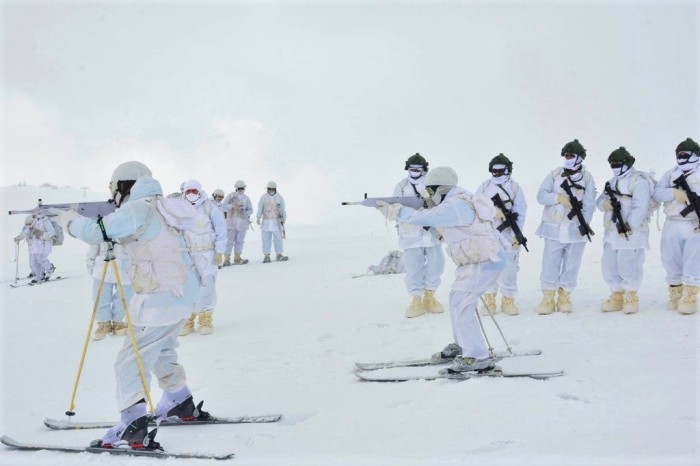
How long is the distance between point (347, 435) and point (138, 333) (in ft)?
5.55

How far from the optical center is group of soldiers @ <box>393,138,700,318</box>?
7.09 meters

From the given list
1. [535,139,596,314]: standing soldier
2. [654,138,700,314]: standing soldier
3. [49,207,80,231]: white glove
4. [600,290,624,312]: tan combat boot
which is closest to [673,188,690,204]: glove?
[654,138,700,314]: standing soldier

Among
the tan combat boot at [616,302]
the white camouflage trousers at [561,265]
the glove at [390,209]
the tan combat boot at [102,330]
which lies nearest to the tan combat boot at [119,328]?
the tan combat boot at [102,330]

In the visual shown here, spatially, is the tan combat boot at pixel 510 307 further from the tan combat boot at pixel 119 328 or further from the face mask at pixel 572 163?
the tan combat boot at pixel 119 328

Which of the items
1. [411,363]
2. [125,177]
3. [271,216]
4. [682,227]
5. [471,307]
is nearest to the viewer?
[125,177]

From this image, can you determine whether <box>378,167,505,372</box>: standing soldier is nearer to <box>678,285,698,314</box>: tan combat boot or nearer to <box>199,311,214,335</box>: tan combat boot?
<box>678,285,698,314</box>: tan combat boot

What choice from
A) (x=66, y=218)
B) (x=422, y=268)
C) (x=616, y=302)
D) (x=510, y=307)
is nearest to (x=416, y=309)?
(x=422, y=268)

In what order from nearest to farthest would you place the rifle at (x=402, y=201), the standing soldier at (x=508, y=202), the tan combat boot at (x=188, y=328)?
1. the rifle at (x=402, y=201)
2. the standing soldier at (x=508, y=202)
3. the tan combat boot at (x=188, y=328)

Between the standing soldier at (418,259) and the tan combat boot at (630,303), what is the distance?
2.44 metres

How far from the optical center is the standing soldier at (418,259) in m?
8.06

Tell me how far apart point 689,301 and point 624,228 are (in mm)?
1160

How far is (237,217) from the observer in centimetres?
1598

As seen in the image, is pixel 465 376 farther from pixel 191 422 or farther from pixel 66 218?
pixel 66 218

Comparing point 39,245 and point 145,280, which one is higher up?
point 145,280
